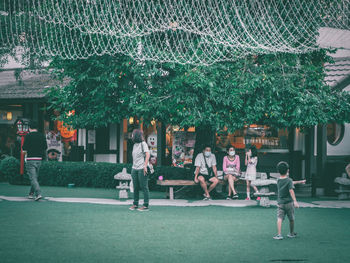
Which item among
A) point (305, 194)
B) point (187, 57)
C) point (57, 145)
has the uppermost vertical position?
point (187, 57)

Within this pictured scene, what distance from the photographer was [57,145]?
66.4 feet

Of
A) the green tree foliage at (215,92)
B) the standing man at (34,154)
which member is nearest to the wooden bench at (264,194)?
the green tree foliage at (215,92)

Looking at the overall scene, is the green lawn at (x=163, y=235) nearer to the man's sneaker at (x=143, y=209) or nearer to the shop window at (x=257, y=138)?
the man's sneaker at (x=143, y=209)

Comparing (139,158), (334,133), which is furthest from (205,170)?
(334,133)

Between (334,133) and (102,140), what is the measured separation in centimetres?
889

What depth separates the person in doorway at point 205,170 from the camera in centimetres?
1421

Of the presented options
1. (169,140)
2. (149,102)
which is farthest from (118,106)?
(169,140)

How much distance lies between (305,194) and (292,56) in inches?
189

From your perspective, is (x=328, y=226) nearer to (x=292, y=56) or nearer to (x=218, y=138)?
(x=292, y=56)

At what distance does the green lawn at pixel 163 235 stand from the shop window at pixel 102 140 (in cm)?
863

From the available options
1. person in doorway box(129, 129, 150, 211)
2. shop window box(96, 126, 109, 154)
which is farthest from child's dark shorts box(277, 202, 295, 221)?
shop window box(96, 126, 109, 154)

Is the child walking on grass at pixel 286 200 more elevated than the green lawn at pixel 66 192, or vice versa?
the child walking on grass at pixel 286 200

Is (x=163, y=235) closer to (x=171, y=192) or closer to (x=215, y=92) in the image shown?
(x=215, y=92)

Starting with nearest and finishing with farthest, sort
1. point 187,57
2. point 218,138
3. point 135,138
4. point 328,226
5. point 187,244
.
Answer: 1. point 187,244
2. point 328,226
3. point 135,138
4. point 187,57
5. point 218,138
